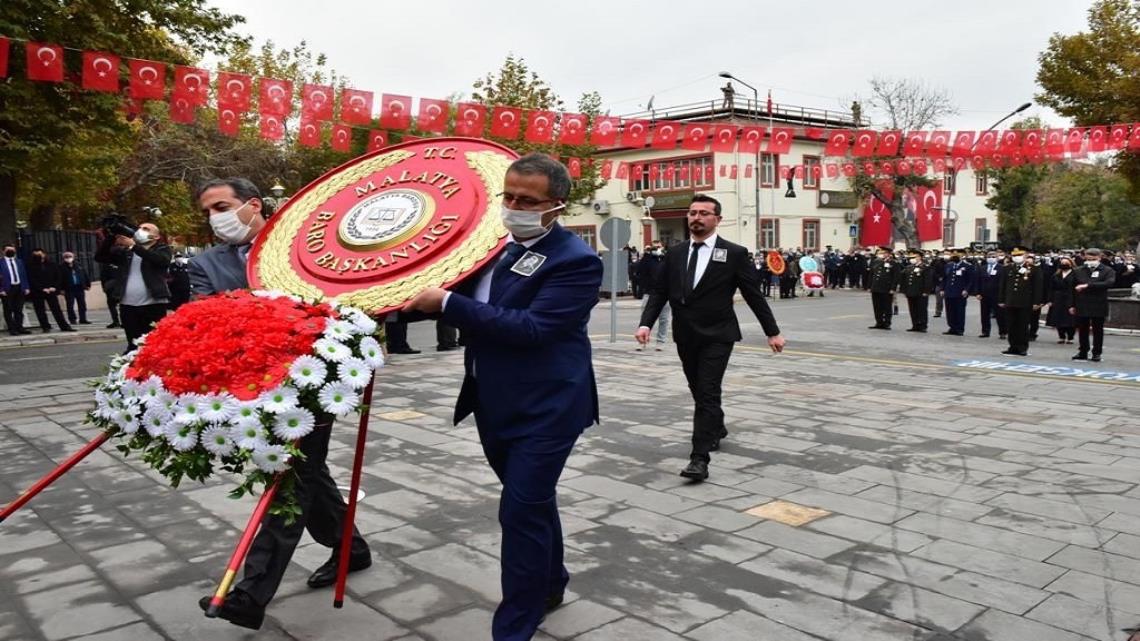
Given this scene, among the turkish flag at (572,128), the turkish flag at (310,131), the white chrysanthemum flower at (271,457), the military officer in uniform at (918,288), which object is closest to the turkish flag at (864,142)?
the military officer in uniform at (918,288)

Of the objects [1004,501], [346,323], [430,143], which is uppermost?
[430,143]

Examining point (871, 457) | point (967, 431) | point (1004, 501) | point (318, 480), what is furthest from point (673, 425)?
point (318, 480)

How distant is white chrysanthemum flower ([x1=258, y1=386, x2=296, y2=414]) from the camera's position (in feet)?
8.63

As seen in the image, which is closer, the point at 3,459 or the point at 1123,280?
the point at 3,459

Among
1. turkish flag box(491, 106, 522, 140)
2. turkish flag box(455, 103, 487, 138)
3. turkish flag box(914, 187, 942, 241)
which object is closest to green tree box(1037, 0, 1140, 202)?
turkish flag box(491, 106, 522, 140)

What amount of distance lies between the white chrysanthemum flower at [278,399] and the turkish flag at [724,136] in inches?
608

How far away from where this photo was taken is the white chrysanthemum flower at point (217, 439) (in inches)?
104

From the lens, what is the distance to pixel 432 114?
48.2 ft

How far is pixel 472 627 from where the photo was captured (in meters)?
3.37

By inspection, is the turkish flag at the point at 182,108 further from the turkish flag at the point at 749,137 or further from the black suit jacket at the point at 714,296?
the turkish flag at the point at 749,137

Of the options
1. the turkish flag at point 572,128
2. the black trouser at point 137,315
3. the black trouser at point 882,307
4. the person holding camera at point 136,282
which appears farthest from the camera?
the black trouser at point 882,307

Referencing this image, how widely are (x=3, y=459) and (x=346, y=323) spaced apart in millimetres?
4942

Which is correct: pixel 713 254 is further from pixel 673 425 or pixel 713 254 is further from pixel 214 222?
pixel 214 222

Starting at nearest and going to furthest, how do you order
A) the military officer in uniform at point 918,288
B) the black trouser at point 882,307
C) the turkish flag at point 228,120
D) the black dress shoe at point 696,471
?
the black dress shoe at point 696,471
the turkish flag at point 228,120
the military officer in uniform at point 918,288
the black trouser at point 882,307
